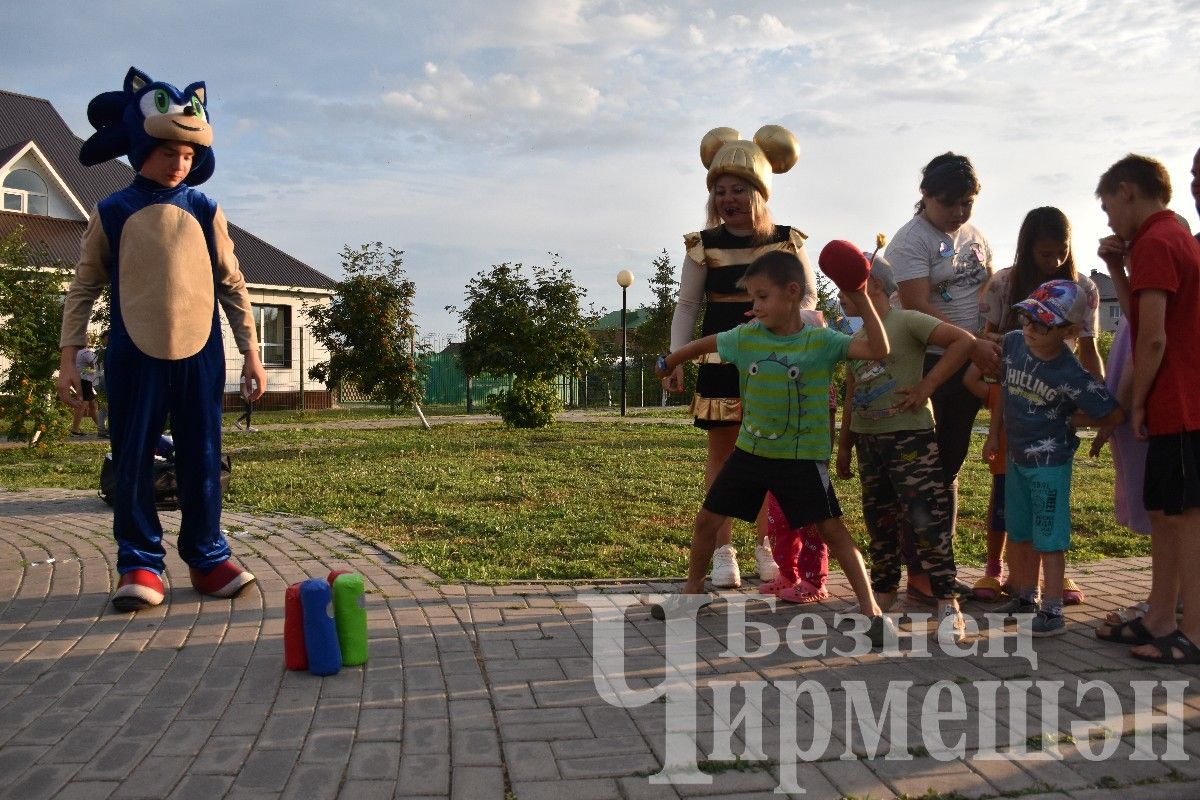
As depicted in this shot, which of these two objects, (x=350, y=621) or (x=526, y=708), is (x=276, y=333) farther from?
(x=526, y=708)

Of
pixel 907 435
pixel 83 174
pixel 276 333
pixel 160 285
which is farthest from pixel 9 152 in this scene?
pixel 907 435

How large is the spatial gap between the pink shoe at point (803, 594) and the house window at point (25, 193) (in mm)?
24503

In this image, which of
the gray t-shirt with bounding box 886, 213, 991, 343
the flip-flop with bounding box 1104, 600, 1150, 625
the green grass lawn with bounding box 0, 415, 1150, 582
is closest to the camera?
the flip-flop with bounding box 1104, 600, 1150, 625

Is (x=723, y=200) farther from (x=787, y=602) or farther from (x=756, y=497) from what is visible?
(x=787, y=602)

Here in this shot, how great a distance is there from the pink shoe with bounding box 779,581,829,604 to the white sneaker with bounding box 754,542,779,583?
275 millimetres

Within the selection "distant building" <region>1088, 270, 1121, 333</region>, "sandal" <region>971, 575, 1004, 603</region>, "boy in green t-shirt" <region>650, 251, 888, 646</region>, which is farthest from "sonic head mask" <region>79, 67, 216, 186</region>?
"distant building" <region>1088, 270, 1121, 333</region>

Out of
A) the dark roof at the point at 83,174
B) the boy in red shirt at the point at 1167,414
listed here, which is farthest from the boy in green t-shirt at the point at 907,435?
the dark roof at the point at 83,174

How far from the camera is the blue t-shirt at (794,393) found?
3.90 metres

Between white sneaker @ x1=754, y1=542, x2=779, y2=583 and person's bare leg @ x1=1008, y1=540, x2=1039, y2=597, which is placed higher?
person's bare leg @ x1=1008, y1=540, x2=1039, y2=597

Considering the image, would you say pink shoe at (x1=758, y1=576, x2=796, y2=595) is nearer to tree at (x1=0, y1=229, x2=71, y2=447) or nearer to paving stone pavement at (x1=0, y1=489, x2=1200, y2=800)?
paving stone pavement at (x1=0, y1=489, x2=1200, y2=800)

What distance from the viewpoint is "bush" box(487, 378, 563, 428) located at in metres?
16.5

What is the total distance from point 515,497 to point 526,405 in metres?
8.56

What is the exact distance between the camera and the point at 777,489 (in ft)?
13.0

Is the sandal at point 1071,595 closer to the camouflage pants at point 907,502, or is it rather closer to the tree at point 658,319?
the camouflage pants at point 907,502
